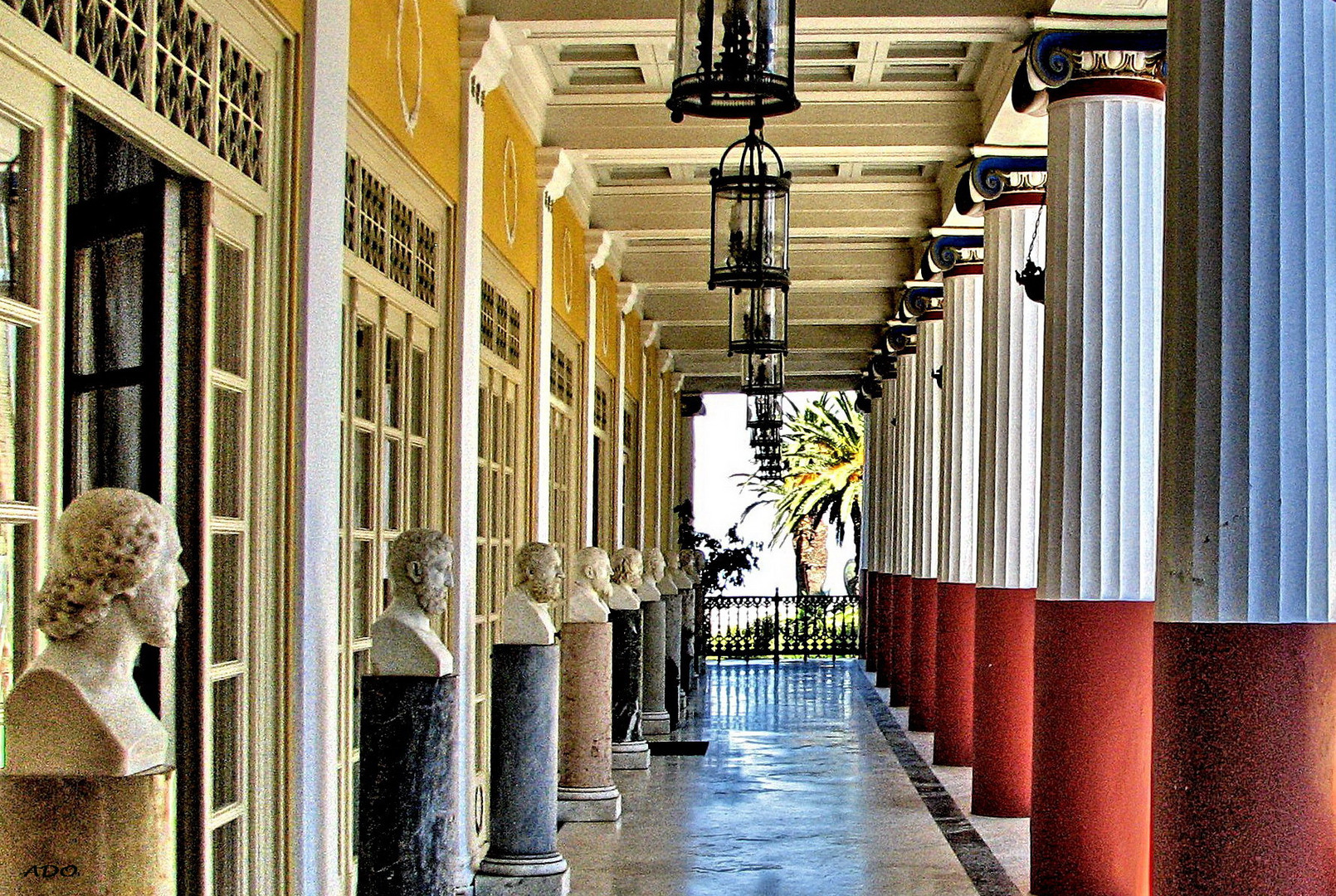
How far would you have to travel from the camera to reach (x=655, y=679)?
49.1 ft

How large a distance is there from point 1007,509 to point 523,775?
3923 mm

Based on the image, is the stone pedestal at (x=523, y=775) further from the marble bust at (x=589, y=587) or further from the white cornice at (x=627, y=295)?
the white cornice at (x=627, y=295)

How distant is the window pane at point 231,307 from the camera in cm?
518

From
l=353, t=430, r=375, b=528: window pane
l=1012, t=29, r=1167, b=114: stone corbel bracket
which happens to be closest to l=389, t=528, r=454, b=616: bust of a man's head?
l=353, t=430, r=375, b=528: window pane

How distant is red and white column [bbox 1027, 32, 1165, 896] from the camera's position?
7.76 meters

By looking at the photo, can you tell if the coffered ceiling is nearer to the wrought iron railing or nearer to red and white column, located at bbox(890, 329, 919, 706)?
red and white column, located at bbox(890, 329, 919, 706)

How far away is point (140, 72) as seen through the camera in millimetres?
4465

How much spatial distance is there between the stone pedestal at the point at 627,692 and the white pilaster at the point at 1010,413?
→ 110 inches

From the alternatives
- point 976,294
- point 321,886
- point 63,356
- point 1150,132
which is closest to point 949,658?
point 976,294

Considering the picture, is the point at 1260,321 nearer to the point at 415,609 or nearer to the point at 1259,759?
the point at 1259,759

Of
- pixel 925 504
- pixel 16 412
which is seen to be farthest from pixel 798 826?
pixel 925 504

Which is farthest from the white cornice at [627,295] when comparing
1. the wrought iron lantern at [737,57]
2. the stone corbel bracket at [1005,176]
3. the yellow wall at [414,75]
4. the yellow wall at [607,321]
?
the wrought iron lantern at [737,57]

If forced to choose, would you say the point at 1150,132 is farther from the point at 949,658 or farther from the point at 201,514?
the point at 949,658

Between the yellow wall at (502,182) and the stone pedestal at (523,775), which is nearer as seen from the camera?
the stone pedestal at (523,775)
